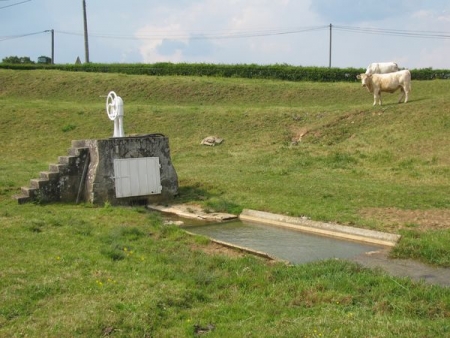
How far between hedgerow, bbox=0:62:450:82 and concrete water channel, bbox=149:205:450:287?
83.9ft

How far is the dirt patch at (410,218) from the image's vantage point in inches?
396

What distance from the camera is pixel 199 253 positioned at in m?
8.43

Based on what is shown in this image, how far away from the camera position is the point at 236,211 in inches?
497

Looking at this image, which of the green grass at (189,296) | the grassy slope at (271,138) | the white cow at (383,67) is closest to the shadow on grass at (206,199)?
the grassy slope at (271,138)

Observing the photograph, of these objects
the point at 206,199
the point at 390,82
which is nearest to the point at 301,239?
the point at 206,199

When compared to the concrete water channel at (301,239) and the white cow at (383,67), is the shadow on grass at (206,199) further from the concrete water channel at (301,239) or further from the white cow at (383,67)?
the white cow at (383,67)

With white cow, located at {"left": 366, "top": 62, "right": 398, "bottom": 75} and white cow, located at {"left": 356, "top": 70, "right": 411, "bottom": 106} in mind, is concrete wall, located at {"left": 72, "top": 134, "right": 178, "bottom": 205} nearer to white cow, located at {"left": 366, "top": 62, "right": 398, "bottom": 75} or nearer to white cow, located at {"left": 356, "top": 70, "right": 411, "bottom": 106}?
white cow, located at {"left": 356, "top": 70, "right": 411, "bottom": 106}

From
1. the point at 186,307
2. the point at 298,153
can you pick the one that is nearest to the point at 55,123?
the point at 298,153

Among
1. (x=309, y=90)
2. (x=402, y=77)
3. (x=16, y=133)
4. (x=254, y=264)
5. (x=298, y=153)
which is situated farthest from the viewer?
(x=309, y=90)

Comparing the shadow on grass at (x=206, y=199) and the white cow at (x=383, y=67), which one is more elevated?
the white cow at (x=383, y=67)

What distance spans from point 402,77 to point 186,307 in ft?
61.8

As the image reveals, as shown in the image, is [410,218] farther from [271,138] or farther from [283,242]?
[271,138]

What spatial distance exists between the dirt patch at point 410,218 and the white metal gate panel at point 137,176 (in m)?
5.47

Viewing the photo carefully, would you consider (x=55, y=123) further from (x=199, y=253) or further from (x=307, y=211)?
(x=199, y=253)
